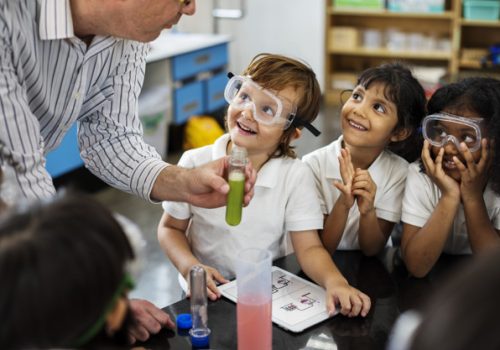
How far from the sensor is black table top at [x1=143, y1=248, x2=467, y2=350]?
4.60ft

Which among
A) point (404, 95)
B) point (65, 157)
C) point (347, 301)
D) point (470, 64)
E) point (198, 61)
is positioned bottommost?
point (65, 157)

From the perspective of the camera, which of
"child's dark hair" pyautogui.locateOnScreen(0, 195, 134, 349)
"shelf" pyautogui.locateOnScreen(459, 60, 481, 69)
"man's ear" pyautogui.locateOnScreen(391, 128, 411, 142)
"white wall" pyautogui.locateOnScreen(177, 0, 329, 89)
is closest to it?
"child's dark hair" pyautogui.locateOnScreen(0, 195, 134, 349)

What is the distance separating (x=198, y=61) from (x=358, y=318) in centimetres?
418

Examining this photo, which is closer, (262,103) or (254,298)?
(254,298)

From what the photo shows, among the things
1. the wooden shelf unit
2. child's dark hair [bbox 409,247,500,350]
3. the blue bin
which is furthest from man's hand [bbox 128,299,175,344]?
the blue bin

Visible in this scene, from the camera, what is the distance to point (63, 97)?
1.69 metres

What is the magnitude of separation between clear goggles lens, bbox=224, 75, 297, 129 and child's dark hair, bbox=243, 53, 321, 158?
0.04 meters

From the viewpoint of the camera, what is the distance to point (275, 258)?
6.14 ft

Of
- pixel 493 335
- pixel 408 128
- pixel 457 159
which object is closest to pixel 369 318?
pixel 457 159

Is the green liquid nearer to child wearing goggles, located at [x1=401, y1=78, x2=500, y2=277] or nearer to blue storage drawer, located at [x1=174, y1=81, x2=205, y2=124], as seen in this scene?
child wearing goggles, located at [x1=401, y1=78, x2=500, y2=277]

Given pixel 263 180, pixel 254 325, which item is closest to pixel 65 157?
pixel 263 180

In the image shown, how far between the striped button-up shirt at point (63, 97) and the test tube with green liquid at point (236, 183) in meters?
0.31

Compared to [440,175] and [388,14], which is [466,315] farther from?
[388,14]

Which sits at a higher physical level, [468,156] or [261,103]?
[261,103]
